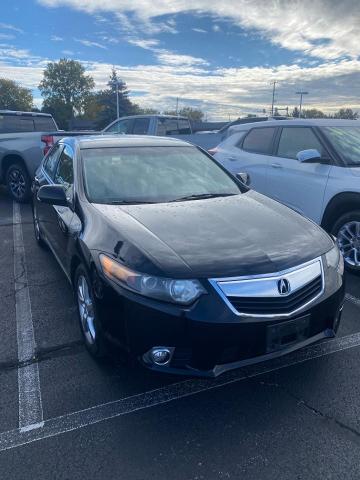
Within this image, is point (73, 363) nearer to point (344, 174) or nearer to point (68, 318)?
point (68, 318)

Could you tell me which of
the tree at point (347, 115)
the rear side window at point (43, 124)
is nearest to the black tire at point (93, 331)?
the rear side window at point (43, 124)

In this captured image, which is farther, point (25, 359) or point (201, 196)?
point (201, 196)

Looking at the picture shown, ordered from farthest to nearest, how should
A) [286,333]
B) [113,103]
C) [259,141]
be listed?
[113,103] → [259,141] → [286,333]

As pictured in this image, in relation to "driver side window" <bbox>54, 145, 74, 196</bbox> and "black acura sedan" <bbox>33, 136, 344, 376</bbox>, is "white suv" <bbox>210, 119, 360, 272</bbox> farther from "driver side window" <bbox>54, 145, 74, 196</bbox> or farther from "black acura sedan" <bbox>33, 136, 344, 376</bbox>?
"driver side window" <bbox>54, 145, 74, 196</bbox>

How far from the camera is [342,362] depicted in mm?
3049

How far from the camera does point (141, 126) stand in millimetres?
10836

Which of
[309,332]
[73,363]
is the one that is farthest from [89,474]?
[309,332]

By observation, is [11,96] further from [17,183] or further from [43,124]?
[17,183]

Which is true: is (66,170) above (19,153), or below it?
above

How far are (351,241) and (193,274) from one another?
296cm

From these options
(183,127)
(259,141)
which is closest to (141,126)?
(183,127)

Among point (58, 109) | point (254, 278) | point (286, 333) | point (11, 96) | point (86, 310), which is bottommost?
point (86, 310)

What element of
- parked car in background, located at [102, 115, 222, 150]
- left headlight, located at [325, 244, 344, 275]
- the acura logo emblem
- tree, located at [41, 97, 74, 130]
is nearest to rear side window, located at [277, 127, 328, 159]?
left headlight, located at [325, 244, 344, 275]

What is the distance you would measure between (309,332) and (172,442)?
1056 mm
